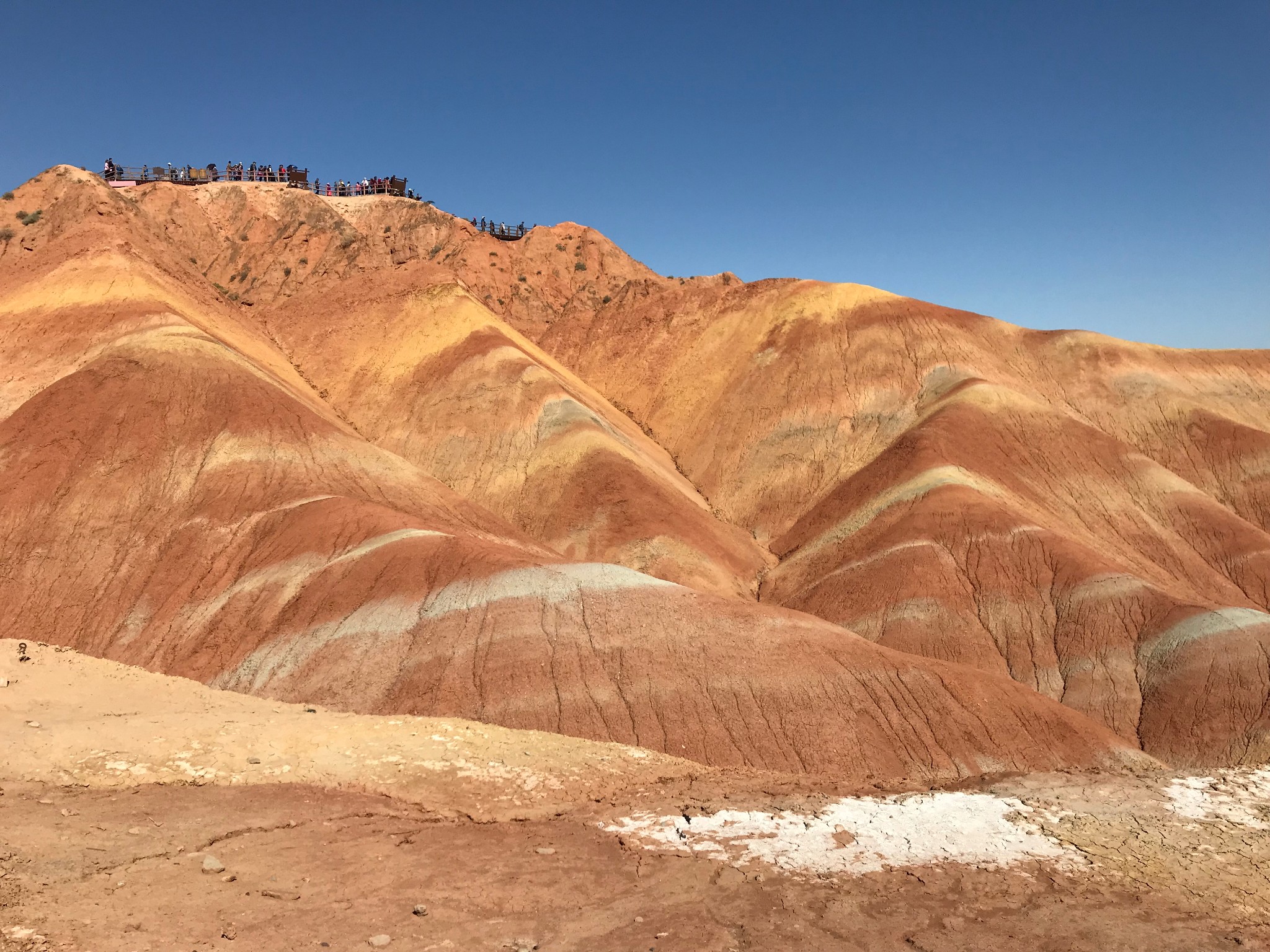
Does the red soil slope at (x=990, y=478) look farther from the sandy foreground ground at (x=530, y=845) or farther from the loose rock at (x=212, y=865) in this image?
the loose rock at (x=212, y=865)

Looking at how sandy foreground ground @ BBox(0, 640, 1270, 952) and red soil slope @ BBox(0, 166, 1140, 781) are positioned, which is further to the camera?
red soil slope @ BBox(0, 166, 1140, 781)

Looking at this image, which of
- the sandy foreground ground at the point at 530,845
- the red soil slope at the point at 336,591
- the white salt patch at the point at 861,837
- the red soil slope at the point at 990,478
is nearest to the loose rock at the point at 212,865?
the sandy foreground ground at the point at 530,845

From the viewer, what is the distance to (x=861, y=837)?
1459cm

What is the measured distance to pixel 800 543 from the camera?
1845 inches

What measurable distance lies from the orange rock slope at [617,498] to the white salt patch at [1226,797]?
399 centimetres

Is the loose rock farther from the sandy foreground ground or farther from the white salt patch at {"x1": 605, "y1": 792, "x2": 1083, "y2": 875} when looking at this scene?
the white salt patch at {"x1": 605, "y1": 792, "x2": 1083, "y2": 875}

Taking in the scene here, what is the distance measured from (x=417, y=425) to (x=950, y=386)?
31483 mm

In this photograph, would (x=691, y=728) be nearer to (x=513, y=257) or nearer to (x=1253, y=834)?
(x=1253, y=834)

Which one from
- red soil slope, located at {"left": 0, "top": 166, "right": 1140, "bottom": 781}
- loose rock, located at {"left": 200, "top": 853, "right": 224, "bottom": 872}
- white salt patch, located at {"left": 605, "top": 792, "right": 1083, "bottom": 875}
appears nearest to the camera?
loose rock, located at {"left": 200, "top": 853, "right": 224, "bottom": 872}

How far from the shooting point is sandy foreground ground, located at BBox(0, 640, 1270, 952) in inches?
448

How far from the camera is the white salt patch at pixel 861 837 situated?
13.9 metres

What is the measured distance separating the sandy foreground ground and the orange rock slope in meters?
4.02

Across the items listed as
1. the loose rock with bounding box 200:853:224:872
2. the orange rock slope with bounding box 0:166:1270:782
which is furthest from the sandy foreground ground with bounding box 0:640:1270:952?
the orange rock slope with bounding box 0:166:1270:782

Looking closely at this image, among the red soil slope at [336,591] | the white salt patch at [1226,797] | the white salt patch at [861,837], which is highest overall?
the red soil slope at [336,591]
